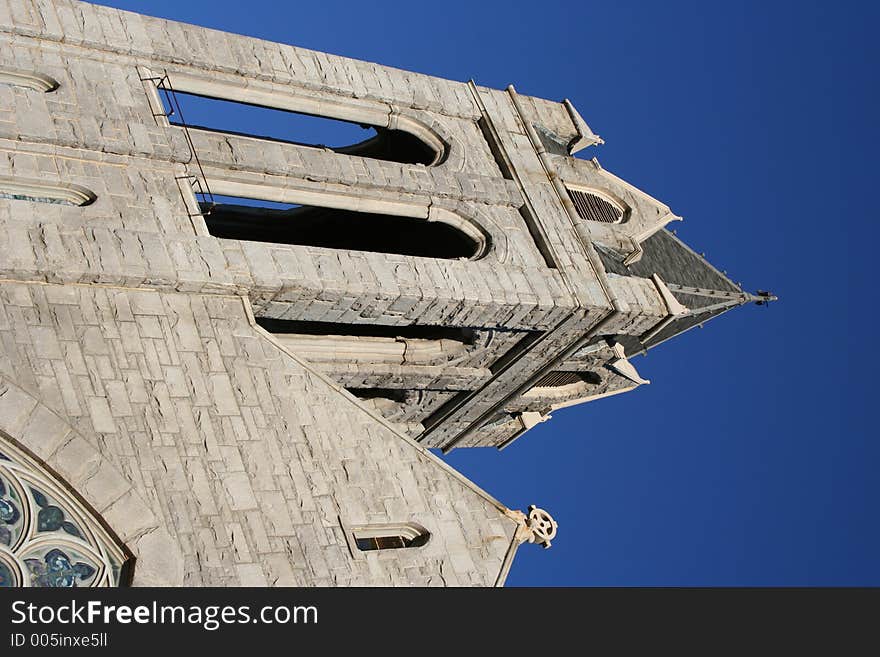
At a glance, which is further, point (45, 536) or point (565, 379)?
point (565, 379)

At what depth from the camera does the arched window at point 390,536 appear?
57.0 feet

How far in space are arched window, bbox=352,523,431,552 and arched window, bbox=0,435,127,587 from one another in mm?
3524

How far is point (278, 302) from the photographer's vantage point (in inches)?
750

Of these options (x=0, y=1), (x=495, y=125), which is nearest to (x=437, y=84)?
(x=495, y=125)

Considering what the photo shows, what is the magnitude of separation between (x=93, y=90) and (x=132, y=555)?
784cm

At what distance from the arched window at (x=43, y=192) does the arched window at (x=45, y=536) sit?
13.6ft

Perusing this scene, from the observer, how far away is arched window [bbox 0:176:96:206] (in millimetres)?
17438

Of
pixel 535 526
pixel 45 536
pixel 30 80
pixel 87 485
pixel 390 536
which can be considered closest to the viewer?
pixel 45 536

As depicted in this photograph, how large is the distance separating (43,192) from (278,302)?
3.57 meters

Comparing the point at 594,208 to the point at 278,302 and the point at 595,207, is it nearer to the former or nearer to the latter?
the point at 595,207

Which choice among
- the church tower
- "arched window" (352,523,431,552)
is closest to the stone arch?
the church tower

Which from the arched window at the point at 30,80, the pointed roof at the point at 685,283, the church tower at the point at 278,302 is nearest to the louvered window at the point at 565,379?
the church tower at the point at 278,302

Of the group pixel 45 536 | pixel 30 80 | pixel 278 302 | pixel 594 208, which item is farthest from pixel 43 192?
pixel 594 208

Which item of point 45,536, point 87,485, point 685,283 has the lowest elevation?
point 45,536
